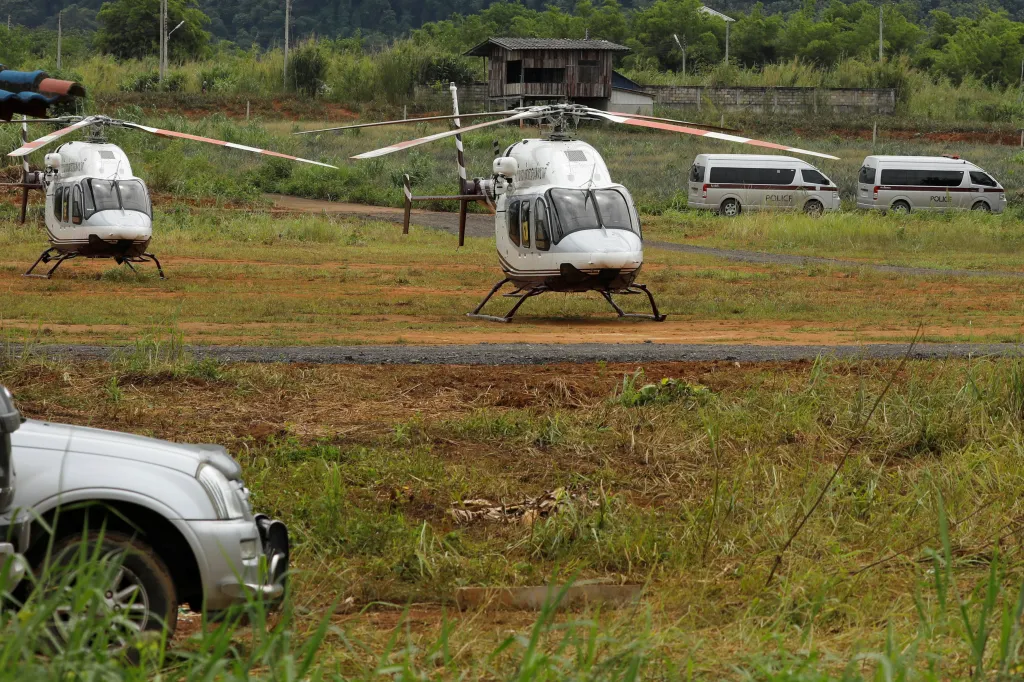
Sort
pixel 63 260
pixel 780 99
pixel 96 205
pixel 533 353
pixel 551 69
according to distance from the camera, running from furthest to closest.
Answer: pixel 780 99 → pixel 551 69 → pixel 63 260 → pixel 96 205 → pixel 533 353

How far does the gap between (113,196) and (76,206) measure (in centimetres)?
63

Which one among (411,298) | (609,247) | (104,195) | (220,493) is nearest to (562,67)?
(104,195)

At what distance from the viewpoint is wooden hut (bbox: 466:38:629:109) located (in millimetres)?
62656

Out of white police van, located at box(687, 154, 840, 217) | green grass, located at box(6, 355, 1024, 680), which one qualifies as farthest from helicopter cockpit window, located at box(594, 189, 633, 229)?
white police van, located at box(687, 154, 840, 217)

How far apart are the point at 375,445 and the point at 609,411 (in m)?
1.97

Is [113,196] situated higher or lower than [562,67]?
lower

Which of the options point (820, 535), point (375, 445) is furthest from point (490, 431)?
point (820, 535)

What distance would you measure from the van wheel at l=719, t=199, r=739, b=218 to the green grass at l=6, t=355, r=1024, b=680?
91.3ft

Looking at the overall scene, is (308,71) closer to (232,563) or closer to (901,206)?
(901,206)

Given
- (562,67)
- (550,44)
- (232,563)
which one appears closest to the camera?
(232,563)

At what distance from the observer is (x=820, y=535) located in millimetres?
7211

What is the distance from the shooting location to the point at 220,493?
5.08 meters

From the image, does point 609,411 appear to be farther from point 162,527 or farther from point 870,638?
point 162,527

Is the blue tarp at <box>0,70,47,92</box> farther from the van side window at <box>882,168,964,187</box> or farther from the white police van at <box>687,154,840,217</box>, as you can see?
the van side window at <box>882,168,964,187</box>
